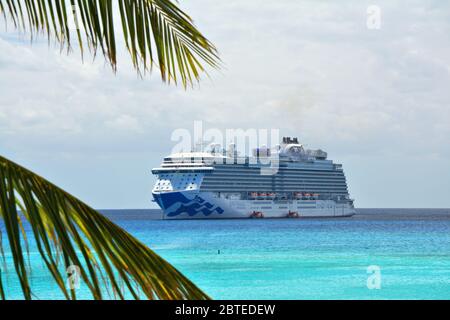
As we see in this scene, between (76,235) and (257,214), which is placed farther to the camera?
(257,214)

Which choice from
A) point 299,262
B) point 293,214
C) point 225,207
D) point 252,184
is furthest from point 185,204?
point 299,262

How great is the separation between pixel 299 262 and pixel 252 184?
25365mm

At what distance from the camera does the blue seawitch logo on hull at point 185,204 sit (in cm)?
6003

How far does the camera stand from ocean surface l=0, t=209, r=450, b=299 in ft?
89.4

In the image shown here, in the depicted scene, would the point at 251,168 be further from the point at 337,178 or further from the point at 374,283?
the point at 374,283

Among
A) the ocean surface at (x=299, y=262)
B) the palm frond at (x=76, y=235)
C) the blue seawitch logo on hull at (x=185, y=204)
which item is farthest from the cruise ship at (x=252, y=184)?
the palm frond at (x=76, y=235)

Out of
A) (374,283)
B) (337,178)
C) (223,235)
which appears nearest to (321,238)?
(223,235)

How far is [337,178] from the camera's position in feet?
229

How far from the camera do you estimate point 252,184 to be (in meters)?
62.6

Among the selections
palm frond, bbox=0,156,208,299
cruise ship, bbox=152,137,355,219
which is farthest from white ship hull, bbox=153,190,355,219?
palm frond, bbox=0,156,208,299

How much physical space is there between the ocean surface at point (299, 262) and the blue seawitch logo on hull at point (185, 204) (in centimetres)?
158

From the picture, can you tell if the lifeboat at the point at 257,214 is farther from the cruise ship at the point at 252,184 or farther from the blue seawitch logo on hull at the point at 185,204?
the blue seawitch logo on hull at the point at 185,204

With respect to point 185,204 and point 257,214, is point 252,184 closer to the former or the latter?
point 257,214

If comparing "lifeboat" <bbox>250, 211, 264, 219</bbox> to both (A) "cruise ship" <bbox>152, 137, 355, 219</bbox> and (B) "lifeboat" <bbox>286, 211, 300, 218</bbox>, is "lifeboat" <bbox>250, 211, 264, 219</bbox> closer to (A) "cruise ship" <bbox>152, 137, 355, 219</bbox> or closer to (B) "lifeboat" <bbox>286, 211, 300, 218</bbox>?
(A) "cruise ship" <bbox>152, 137, 355, 219</bbox>
